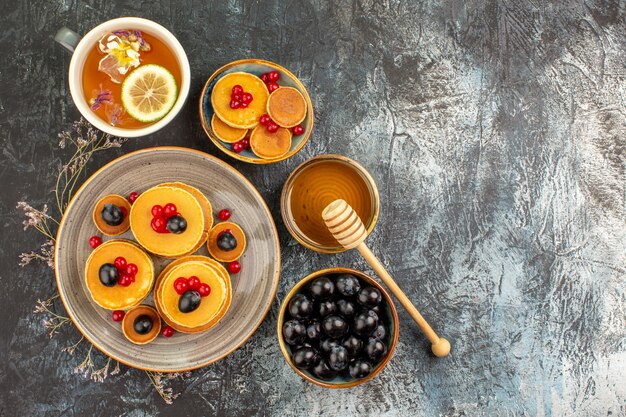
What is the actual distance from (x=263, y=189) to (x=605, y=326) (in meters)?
1.24

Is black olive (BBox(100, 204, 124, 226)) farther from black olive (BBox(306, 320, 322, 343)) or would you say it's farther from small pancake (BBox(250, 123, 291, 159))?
black olive (BBox(306, 320, 322, 343))

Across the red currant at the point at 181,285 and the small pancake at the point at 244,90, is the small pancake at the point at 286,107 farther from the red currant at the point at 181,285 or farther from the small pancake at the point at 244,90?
the red currant at the point at 181,285

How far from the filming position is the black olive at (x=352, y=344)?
1.68 meters

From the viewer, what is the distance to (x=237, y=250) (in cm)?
178

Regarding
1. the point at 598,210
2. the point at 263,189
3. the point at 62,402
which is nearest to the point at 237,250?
the point at 263,189

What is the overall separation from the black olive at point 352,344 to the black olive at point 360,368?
0.03 m

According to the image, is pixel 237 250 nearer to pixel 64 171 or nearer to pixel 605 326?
pixel 64 171

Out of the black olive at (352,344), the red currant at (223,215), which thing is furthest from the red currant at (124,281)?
the black olive at (352,344)

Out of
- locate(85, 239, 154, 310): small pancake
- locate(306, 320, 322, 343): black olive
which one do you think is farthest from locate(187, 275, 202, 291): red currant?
locate(306, 320, 322, 343): black olive

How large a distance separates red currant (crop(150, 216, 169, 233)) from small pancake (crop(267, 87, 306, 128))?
0.44m

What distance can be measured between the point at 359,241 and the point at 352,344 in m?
0.29

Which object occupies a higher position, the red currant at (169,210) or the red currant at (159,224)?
the red currant at (169,210)

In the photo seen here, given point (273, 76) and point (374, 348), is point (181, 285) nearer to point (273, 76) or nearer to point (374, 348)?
point (374, 348)

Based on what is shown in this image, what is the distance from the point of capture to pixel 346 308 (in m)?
1.68
